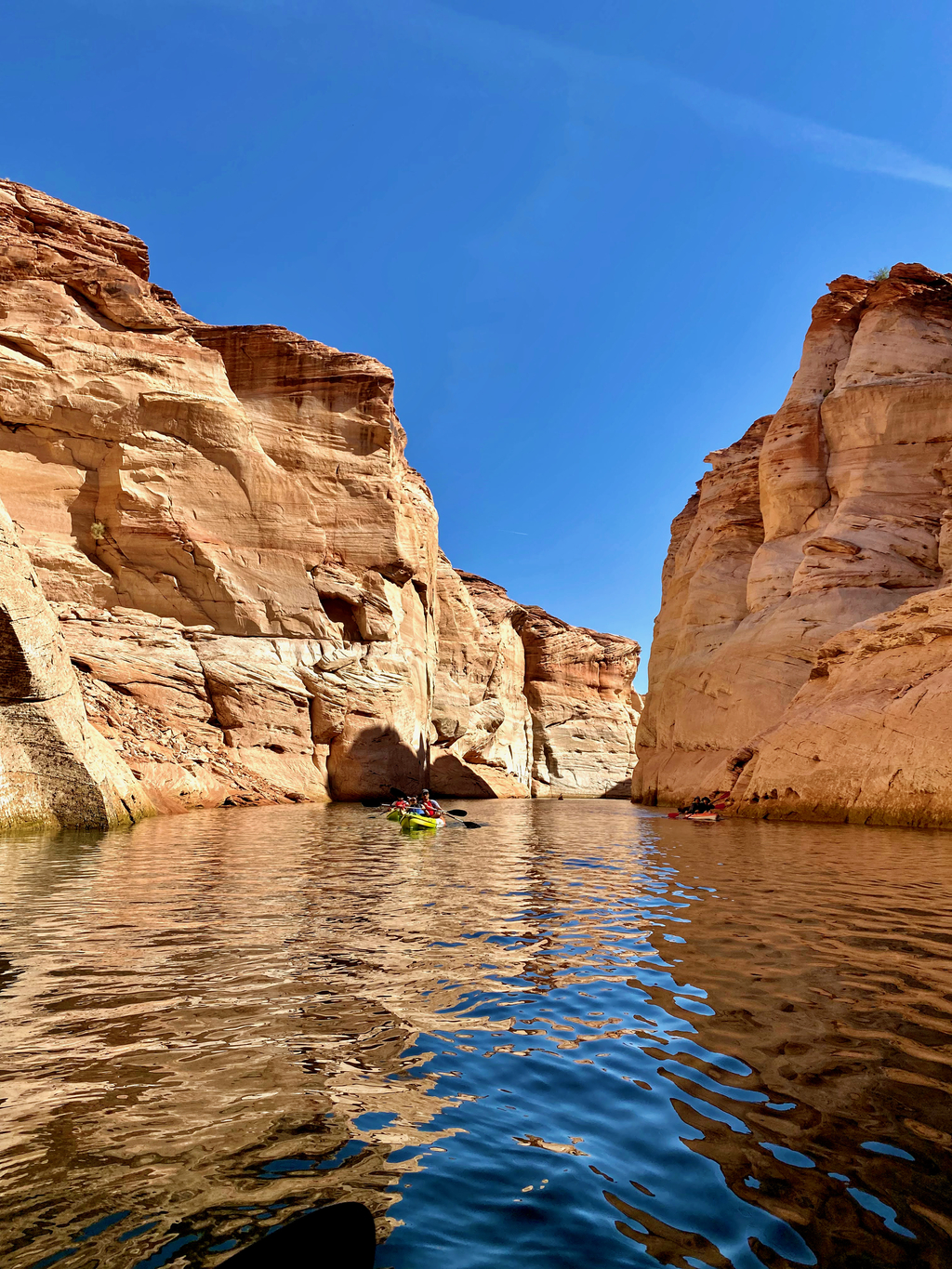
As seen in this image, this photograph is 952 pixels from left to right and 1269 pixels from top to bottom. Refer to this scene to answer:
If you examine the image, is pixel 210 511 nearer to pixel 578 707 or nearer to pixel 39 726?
pixel 39 726

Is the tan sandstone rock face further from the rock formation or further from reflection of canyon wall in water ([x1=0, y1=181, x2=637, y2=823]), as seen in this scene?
reflection of canyon wall in water ([x1=0, y1=181, x2=637, y2=823])

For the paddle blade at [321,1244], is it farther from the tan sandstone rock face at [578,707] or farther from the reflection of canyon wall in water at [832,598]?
the tan sandstone rock face at [578,707]

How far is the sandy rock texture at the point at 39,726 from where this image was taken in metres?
13.2

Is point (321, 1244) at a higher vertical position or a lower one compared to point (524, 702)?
lower

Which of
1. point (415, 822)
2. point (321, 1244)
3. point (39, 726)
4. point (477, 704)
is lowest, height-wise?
point (321, 1244)

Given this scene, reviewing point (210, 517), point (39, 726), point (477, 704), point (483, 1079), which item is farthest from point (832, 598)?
point (477, 704)

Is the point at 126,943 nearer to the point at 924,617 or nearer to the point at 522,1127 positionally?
the point at 522,1127

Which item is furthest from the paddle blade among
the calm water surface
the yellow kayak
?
the yellow kayak

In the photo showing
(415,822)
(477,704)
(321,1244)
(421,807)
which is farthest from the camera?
(477,704)

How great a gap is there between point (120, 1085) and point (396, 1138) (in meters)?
1.22

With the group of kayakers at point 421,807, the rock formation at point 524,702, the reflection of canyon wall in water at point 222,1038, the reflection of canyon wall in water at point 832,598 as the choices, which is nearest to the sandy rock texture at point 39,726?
the reflection of canyon wall in water at point 222,1038

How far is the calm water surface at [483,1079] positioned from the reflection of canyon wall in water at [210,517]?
1725 centimetres

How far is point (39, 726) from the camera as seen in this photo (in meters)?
13.9

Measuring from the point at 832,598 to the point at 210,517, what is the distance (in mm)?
21733
